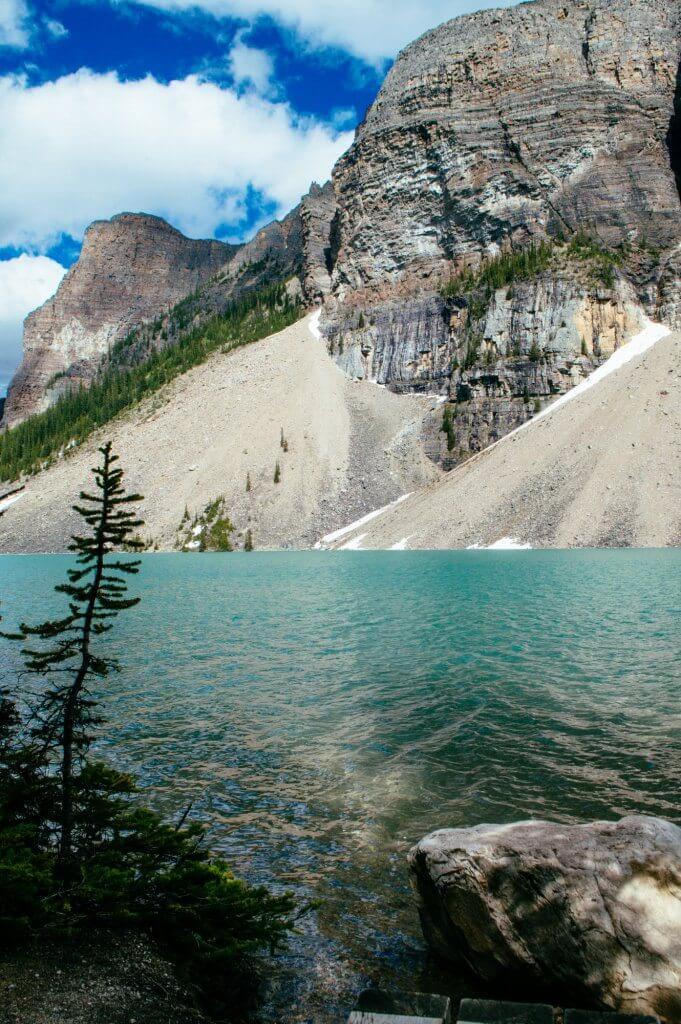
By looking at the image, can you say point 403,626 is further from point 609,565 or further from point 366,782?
point 609,565

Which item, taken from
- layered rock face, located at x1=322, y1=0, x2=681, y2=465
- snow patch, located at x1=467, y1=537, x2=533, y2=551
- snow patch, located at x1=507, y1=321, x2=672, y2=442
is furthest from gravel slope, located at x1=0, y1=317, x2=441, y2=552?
snow patch, located at x1=467, y1=537, x2=533, y2=551

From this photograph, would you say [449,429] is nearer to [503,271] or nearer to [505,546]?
[503,271]

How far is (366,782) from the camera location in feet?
39.1

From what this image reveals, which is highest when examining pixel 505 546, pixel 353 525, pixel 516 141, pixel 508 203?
pixel 516 141

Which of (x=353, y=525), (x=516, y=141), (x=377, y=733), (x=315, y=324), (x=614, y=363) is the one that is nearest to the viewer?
(x=377, y=733)

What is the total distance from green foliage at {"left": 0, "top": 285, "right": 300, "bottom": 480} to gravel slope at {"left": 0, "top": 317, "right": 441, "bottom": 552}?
17.7 m

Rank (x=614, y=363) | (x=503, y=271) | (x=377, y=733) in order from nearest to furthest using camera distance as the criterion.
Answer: (x=377, y=733) → (x=614, y=363) → (x=503, y=271)

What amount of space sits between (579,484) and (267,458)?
48883 mm

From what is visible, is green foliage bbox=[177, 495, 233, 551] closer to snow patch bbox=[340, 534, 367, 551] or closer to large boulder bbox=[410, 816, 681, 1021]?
snow patch bbox=[340, 534, 367, 551]

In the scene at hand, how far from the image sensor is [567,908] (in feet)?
19.2

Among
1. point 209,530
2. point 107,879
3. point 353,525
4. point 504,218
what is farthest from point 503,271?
point 107,879

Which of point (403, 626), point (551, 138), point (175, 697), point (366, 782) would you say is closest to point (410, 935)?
point (366, 782)

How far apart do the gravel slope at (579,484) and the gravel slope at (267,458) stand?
961cm

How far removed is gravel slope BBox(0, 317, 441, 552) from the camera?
9581 centimetres
